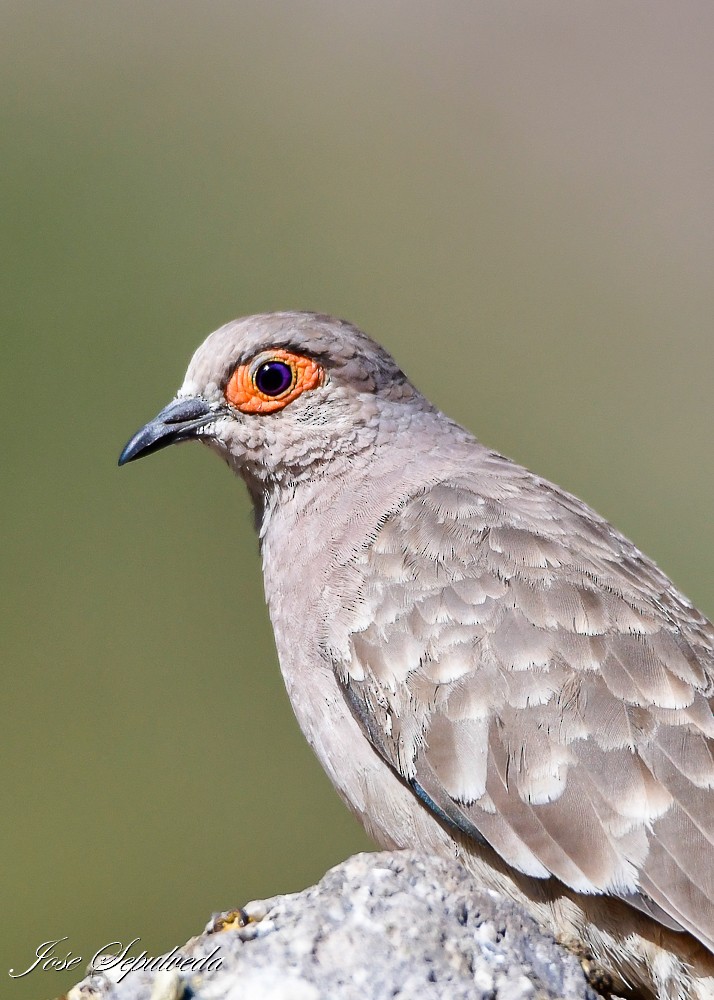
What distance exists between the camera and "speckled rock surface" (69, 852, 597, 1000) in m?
3.35

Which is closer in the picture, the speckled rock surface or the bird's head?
the speckled rock surface

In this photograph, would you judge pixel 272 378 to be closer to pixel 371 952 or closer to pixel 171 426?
pixel 171 426

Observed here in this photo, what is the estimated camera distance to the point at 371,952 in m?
3.44

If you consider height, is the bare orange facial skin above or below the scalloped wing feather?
above

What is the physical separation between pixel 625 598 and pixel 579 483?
31.5ft

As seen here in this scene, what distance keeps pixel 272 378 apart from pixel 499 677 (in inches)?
72.9

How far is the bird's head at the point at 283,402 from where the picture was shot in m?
5.23

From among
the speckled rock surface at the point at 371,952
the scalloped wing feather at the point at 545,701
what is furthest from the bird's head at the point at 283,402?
the speckled rock surface at the point at 371,952
